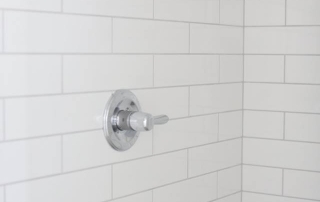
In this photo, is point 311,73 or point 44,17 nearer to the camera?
point 44,17

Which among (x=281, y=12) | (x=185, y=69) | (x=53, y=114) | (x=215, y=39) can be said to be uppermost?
(x=281, y=12)

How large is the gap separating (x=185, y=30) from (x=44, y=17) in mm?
595

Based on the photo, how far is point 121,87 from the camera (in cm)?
146

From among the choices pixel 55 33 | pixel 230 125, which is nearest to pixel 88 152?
pixel 55 33

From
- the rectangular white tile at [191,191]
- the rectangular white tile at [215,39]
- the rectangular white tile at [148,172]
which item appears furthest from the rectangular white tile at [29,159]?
the rectangular white tile at [215,39]

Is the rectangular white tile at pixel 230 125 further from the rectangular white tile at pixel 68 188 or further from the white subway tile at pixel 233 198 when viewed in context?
the rectangular white tile at pixel 68 188

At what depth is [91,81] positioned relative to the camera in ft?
4.49

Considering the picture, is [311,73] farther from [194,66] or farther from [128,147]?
[128,147]

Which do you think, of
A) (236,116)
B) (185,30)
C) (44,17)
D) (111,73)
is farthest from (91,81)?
(236,116)

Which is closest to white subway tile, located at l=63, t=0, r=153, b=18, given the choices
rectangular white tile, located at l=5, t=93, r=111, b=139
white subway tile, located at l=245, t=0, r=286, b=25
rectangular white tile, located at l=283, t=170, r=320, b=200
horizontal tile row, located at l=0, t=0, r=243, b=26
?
horizontal tile row, located at l=0, t=0, r=243, b=26

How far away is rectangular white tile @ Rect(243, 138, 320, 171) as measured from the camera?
1870mm

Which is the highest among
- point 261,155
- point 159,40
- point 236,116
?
point 159,40

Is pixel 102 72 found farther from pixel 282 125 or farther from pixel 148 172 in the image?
pixel 282 125

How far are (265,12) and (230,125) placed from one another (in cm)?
43
